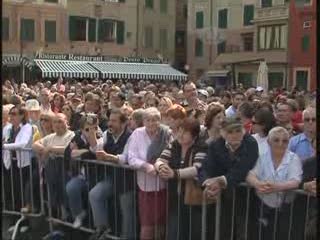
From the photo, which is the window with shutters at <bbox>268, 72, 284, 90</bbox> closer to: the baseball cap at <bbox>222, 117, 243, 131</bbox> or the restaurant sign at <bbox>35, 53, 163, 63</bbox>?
the restaurant sign at <bbox>35, 53, 163, 63</bbox>

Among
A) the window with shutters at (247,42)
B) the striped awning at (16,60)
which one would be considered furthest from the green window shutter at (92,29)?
the window with shutters at (247,42)

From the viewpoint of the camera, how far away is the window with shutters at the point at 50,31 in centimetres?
4522

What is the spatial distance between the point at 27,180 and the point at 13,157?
0.36 meters

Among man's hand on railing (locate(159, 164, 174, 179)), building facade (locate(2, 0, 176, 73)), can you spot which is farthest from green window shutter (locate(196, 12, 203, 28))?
man's hand on railing (locate(159, 164, 174, 179))

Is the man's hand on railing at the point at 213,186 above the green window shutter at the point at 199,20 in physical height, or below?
below

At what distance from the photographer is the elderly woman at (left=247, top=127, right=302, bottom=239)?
18.6ft

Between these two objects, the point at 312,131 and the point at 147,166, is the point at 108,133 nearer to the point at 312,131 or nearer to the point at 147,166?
the point at 147,166

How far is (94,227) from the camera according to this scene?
23.4ft

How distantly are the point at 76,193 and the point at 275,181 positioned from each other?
2.50 meters

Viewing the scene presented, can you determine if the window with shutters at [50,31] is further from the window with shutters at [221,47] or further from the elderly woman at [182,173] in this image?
the elderly woman at [182,173]

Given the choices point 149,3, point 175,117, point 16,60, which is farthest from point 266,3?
point 175,117

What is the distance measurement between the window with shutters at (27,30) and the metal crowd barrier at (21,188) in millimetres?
37231

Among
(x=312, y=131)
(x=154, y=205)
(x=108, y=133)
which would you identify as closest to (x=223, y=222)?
(x=154, y=205)

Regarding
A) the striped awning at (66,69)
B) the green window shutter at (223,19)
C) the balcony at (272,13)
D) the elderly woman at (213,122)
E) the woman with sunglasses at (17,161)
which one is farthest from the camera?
the green window shutter at (223,19)
